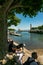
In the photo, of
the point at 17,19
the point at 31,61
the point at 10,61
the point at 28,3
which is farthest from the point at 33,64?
the point at 17,19

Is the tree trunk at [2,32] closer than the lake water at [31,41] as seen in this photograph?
Yes

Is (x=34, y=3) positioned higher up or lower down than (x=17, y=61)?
higher up

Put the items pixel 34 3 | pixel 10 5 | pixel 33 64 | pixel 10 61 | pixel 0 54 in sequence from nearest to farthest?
1. pixel 33 64
2. pixel 10 61
3. pixel 0 54
4. pixel 10 5
5. pixel 34 3

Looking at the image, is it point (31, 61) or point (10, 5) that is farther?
point (10, 5)

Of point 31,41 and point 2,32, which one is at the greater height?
point 2,32

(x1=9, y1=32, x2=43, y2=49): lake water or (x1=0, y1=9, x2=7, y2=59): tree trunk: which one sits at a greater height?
(x1=0, y1=9, x2=7, y2=59): tree trunk

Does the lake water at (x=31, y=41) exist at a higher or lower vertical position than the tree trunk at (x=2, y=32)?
lower

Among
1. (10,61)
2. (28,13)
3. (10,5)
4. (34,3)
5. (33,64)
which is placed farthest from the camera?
(28,13)

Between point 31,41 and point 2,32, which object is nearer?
point 2,32

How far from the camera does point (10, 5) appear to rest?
14.7 meters

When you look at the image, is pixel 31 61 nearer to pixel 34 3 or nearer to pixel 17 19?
pixel 34 3

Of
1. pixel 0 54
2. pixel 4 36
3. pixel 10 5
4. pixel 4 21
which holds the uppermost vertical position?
pixel 10 5

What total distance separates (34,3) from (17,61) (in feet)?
23.2

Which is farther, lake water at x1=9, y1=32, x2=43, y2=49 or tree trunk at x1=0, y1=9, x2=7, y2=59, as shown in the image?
lake water at x1=9, y1=32, x2=43, y2=49
